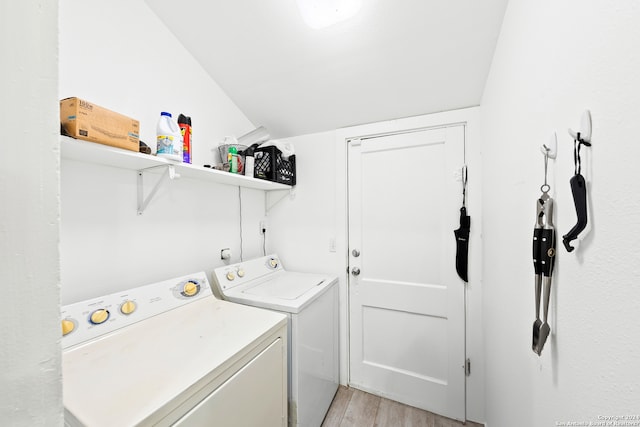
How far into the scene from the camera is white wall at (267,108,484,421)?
5.60 feet

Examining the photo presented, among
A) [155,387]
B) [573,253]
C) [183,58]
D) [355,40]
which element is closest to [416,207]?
[355,40]

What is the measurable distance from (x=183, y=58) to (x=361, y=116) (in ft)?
4.36

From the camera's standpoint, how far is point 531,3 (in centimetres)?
78

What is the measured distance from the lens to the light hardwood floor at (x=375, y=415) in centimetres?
170

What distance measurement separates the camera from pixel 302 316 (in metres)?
1.43

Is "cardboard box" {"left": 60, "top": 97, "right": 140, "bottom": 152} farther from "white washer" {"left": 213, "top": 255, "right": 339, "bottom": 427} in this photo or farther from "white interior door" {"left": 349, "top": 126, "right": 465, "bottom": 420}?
"white interior door" {"left": 349, "top": 126, "right": 465, "bottom": 420}

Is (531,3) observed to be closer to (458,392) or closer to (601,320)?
(601,320)

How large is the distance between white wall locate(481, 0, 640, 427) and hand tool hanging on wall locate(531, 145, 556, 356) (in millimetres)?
19

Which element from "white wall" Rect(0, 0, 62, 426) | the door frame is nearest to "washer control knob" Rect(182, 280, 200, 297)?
"white wall" Rect(0, 0, 62, 426)

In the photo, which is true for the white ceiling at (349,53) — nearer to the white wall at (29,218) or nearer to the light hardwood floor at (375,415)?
the white wall at (29,218)

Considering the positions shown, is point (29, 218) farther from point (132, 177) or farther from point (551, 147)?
point (132, 177)

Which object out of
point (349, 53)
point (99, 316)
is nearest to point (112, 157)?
point (99, 316)

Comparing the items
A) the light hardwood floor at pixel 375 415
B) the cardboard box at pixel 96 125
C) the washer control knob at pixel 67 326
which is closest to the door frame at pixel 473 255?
the light hardwood floor at pixel 375 415

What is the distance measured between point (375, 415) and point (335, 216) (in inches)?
60.3
